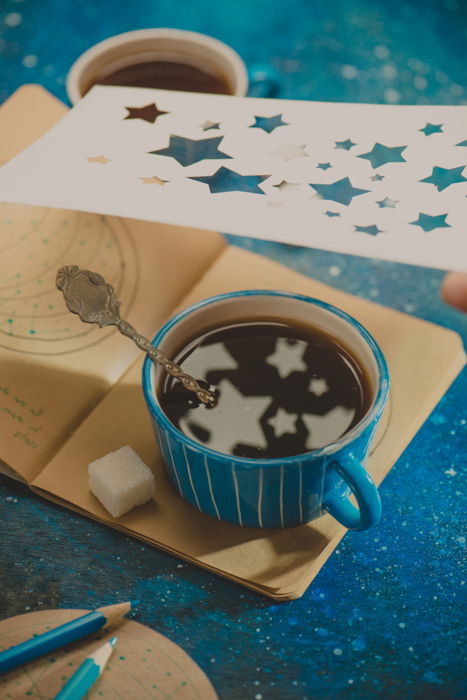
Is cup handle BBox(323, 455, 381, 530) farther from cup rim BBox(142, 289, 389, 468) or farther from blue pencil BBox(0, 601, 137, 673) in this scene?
blue pencil BBox(0, 601, 137, 673)

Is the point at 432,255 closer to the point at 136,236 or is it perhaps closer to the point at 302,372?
the point at 302,372

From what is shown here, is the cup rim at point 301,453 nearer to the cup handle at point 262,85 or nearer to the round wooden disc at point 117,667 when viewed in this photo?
the round wooden disc at point 117,667

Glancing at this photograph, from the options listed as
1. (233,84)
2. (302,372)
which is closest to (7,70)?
(233,84)

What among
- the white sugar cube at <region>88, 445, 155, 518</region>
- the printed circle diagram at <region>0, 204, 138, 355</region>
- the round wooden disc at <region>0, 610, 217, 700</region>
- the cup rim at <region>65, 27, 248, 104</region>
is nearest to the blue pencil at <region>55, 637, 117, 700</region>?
the round wooden disc at <region>0, 610, 217, 700</region>

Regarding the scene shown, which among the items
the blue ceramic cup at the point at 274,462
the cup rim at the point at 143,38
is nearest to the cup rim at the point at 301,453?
the blue ceramic cup at the point at 274,462

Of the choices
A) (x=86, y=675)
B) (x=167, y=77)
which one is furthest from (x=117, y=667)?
(x=167, y=77)

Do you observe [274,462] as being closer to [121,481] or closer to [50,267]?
[121,481]
